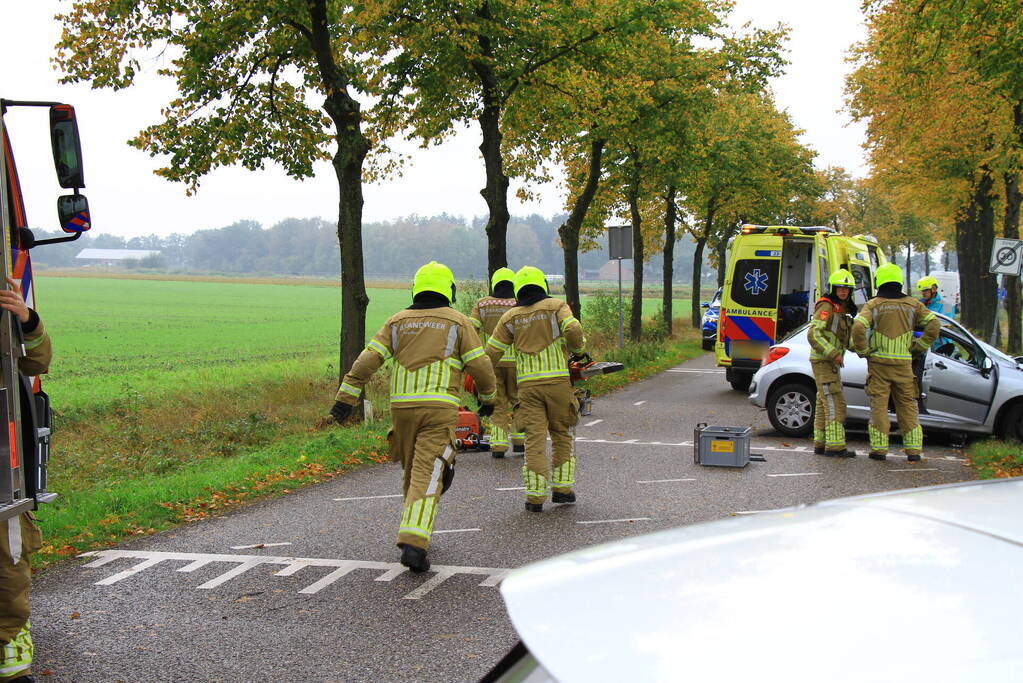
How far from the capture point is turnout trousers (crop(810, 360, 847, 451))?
10969mm

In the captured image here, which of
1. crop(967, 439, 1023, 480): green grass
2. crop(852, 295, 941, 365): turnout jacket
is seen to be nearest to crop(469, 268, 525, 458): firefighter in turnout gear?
crop(852, 295, 941, 365): turnout jacket

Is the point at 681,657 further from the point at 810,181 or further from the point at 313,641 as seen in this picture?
the point at 810,181

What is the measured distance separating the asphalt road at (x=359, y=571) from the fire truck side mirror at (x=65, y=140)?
2.43 meters

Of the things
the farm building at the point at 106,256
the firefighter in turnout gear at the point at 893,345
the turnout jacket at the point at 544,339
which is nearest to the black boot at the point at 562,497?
the turnout jacket at the point at 544,339

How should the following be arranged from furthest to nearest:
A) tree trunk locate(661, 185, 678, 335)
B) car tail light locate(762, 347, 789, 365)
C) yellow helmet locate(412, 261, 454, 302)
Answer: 1. tree trunk locate(661, 185, 678, 335)
2. car tail light locate(762, 347, 789, 365)
3. yellow helmet locate(412, 261, 454, 302)

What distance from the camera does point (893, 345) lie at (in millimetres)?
10562

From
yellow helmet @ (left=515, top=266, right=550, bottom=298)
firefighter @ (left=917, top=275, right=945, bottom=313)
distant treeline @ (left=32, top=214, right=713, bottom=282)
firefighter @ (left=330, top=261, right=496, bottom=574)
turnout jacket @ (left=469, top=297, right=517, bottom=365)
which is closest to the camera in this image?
firefighter @ (left=330, top=261, right=496, bottom=574)

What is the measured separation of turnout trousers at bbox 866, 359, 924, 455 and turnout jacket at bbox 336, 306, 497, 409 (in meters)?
5.78

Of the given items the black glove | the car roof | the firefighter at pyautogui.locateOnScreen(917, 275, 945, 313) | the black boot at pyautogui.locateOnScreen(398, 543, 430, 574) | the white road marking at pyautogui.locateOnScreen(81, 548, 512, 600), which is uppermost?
the car roof

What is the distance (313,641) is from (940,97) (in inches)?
795

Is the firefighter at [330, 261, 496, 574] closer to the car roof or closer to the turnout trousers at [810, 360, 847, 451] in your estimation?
the car roof

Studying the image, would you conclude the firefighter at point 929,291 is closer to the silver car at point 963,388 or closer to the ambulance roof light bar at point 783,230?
the ambulance roof light bar at point 783,230

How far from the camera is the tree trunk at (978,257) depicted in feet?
81.0

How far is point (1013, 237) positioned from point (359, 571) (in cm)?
2060
